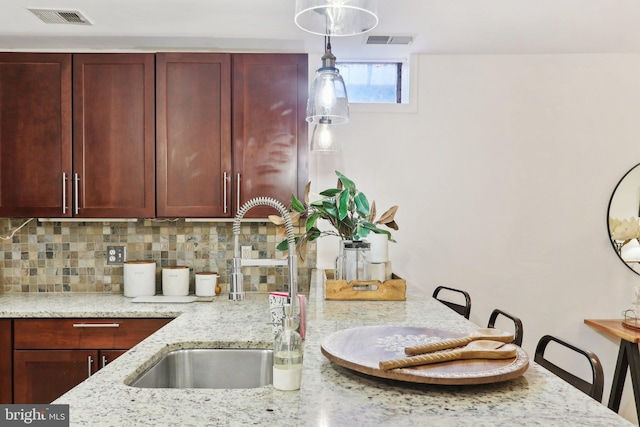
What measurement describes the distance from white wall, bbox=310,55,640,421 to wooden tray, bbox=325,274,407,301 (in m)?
0.96

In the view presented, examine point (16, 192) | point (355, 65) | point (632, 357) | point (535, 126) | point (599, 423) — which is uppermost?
point (355, 65)

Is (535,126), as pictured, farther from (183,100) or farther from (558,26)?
(183,100)

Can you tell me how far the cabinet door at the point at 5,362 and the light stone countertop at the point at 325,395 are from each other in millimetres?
1033

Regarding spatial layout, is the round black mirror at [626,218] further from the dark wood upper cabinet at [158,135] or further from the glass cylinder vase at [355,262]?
the dark wood upper cabinet at [158,135]

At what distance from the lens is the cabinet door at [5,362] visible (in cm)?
257

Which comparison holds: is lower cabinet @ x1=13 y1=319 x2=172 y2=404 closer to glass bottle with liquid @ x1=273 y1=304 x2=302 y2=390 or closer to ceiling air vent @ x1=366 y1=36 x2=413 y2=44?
glass bottle with liquid @ x1=273 y1=304 x2=302 y2=390

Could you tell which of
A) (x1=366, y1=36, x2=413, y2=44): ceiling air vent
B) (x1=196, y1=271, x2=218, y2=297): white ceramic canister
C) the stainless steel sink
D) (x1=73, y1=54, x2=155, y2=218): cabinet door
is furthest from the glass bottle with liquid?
(x1=366, y1=36, x2=413, y2=44): ceiling air vent

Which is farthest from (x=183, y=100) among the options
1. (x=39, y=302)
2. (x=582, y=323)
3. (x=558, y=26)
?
(x=582, y=323)

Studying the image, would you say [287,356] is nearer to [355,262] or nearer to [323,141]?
[355,262]

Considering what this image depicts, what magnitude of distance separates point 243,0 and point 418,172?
4.84ft

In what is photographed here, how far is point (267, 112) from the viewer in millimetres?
2799

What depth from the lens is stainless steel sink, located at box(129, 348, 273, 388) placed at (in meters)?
1.92

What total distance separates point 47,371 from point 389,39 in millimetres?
2663

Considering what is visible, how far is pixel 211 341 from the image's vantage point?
6.44 feet
